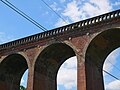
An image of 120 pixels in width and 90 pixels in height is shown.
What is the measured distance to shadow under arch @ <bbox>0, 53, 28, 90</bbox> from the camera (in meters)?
20.5

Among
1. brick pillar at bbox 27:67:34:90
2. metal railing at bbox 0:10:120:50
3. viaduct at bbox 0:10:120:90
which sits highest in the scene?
metal railing at bbox 0:10:120:50

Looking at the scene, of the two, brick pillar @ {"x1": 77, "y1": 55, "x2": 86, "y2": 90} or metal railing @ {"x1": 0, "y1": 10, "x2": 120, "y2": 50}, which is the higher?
metal railing @ {"x1": 0, "y1": 10, "x2": 120, "y2": 50}

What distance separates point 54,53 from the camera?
18.9m

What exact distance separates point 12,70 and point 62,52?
5.71 metres

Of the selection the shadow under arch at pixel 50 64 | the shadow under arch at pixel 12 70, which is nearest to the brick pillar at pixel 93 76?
the shadow under arch at pixel 50 64

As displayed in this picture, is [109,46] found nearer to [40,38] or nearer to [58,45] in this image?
[58,45]

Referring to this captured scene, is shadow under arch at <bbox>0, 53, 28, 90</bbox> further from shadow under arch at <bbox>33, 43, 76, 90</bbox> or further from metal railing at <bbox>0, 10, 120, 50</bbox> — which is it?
shadow under arch at <bbox>33, 43, 76, 90</bbox>

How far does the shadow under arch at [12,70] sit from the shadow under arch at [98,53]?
6.36 meters

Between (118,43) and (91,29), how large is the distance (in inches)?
89.1

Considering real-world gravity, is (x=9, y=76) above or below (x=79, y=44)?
below

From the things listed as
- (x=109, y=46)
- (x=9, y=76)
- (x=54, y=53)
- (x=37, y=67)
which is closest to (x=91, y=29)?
(x=109, y=46)

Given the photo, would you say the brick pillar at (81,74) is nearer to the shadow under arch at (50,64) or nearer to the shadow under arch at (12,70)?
the shadow under arch at (50,64)

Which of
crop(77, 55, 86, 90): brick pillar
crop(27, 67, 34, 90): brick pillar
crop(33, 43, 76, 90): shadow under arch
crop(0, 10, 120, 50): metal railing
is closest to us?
crop(77, 55, 86, 90): brick pillar

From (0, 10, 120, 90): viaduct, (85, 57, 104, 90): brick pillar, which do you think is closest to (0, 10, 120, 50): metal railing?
(0, 10, 120, 90): viaduct
